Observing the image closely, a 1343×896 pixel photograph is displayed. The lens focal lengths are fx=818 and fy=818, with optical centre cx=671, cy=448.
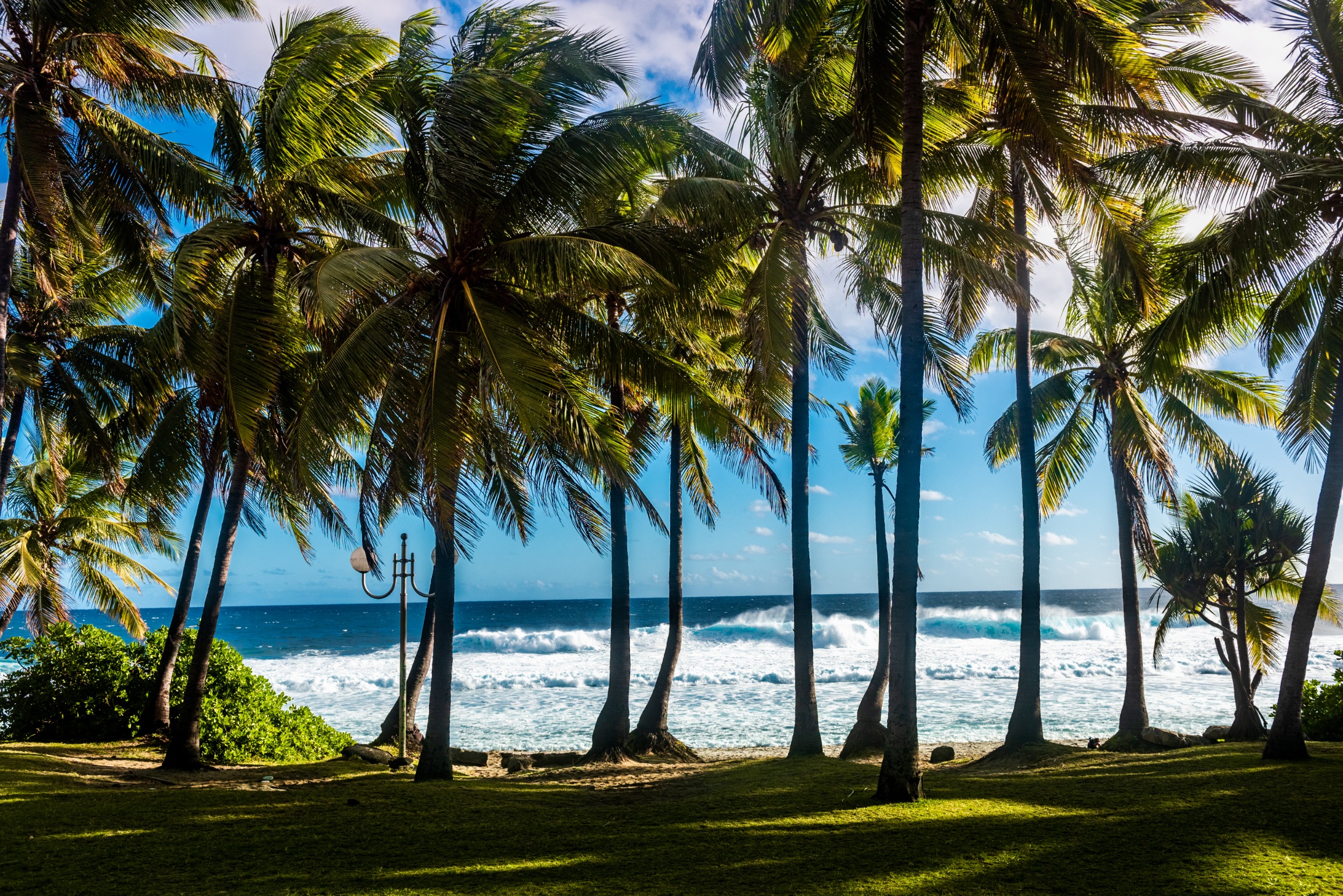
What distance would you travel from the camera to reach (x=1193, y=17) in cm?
883

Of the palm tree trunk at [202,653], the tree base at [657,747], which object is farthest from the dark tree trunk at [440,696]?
the tree base at [657,747]

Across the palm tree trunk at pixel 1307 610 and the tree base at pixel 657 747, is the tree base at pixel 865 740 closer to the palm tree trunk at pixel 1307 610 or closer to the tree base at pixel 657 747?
the tree base at pixel 657 747

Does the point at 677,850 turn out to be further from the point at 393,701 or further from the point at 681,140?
the point at 393,701

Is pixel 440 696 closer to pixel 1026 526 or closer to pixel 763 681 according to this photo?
pixel 1026 526

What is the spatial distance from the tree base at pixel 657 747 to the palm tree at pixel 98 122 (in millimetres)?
9980

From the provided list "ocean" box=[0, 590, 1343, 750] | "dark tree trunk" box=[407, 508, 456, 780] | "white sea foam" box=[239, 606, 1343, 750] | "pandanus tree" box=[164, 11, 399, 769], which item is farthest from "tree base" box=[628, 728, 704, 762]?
"pandanus tree" box=[164, 11, 399, 769]

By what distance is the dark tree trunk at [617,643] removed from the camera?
42.8 ft

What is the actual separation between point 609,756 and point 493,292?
759cm

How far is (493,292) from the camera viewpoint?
959cm

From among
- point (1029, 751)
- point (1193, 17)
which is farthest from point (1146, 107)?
point (1029, 751)

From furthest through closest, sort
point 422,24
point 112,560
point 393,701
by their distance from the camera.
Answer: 1. point 393,701
2. point 112,560
3. point 422,24

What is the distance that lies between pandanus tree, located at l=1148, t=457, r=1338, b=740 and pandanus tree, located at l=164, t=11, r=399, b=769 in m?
Answer: 12.6

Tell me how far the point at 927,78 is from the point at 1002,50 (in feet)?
8.76

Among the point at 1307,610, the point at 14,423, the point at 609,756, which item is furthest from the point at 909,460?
the point at 14,423
